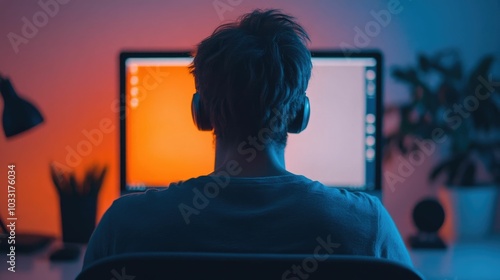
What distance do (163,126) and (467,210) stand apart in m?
0.92

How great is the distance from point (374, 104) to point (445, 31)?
20.4 inches

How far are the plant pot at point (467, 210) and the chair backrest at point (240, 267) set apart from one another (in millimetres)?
1128

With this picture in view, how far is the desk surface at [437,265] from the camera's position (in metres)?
1.24

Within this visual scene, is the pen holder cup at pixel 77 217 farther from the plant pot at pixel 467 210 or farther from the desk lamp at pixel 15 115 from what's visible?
the plant pot at pixel 467 210

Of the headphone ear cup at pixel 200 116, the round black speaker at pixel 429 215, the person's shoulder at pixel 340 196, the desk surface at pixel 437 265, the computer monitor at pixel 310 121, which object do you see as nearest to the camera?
the person's shoulder at pixel 340 196

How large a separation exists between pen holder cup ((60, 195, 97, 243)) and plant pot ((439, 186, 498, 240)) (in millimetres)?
1043

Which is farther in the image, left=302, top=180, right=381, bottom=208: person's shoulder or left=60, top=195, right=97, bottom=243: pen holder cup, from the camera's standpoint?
left=60, top=195, right=97, bottom=243: pen holder cup

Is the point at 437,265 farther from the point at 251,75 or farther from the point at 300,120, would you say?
the point at 251,75

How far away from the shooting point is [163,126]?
4.74ft

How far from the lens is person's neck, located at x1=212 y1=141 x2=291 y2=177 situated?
891 mm

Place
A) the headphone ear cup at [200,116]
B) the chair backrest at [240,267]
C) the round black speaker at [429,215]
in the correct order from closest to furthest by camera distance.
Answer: the chair backrest at [240,267] → the headphone ear cup at [200,116] → the round black speaker at [429,215]

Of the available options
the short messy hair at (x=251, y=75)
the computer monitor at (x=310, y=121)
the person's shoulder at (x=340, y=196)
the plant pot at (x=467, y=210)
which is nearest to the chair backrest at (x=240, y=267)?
the person's shoulder at (x=340, y=196)

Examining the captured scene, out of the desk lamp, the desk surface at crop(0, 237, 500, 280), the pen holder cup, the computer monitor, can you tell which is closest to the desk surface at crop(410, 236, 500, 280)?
the desk surface at crop(0, 237, 500, 280)

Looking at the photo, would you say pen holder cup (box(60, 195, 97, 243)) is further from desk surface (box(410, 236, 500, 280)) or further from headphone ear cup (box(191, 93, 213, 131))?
desk surface (box(410, 236, 500, 280))
